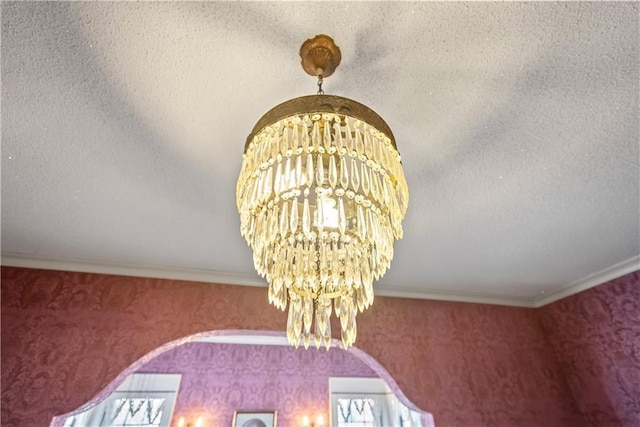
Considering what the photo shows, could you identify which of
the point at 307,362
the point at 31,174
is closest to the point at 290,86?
the point at 31,174

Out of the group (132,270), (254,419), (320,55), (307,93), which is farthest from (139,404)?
(320,55)

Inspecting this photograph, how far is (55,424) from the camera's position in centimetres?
192

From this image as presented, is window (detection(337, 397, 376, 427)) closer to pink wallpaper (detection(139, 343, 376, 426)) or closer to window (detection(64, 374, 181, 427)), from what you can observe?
pink wallpaper (detection(139, 343, 376, 426))

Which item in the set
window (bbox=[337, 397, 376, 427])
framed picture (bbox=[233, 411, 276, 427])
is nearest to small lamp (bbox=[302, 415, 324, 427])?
window (bbox=[337, 397, 376, 427])

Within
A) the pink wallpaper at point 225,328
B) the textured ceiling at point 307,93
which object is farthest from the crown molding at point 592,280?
the textured ceiling at point 307,93

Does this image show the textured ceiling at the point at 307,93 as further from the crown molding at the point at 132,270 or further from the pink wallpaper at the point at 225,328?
the pink wallpaper at the point at 225,328

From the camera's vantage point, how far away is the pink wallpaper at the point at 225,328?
1994 mm

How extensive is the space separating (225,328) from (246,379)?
230cm

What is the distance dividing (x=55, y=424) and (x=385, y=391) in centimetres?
396

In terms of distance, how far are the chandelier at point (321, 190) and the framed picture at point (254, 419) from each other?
12.6 ft

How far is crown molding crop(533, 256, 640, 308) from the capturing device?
229 centimetres

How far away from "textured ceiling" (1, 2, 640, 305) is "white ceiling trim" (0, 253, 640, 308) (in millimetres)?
247

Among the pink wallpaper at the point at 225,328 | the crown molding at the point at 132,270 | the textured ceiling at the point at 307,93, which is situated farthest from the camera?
the crown molding at the point at 132,270

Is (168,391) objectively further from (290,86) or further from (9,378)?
(290,86)
